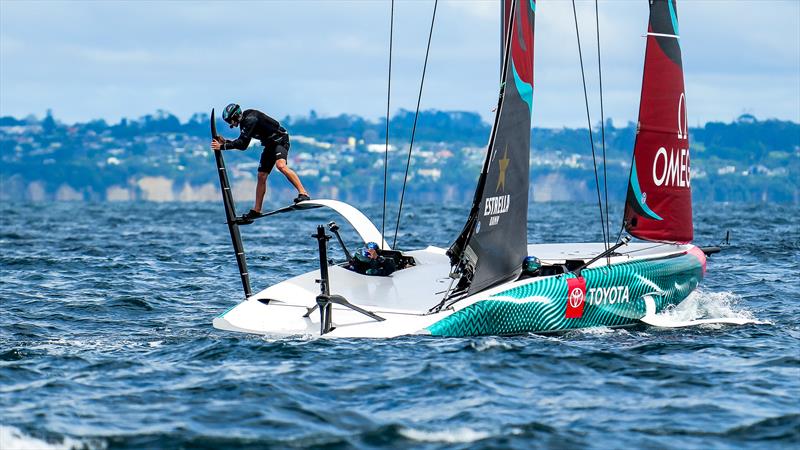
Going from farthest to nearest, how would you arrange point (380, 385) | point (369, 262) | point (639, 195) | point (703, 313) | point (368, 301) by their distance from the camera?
point (639, 195) → point (703, 313) → point (369, 262) → point (368, 301) → point (380, 385)

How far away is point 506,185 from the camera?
42.6ft

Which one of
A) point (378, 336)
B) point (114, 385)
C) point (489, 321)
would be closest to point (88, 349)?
point (114, 385)

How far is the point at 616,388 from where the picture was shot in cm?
987

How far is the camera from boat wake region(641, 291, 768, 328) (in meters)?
13.7

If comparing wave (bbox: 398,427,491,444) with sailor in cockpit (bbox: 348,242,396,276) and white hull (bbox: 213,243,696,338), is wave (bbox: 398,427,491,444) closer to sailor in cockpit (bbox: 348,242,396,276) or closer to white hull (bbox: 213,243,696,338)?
white hull (bbox: 213,243,696,338)

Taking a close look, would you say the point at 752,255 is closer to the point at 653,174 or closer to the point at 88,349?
the point at 653,174

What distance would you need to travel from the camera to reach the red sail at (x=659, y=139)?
1563cm

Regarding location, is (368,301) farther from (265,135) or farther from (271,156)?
(265,135)

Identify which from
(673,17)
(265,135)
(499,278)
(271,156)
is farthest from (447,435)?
(673,17)

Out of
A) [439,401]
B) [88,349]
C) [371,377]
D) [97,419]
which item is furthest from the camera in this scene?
[88,349]

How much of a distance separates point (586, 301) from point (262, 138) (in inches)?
158

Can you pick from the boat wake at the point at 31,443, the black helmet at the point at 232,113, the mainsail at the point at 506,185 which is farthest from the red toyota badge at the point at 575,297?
the boat wake at the point at 31,443

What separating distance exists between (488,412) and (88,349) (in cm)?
452

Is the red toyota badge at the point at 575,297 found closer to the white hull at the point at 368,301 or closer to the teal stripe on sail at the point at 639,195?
the white hull at the point at 368,301
